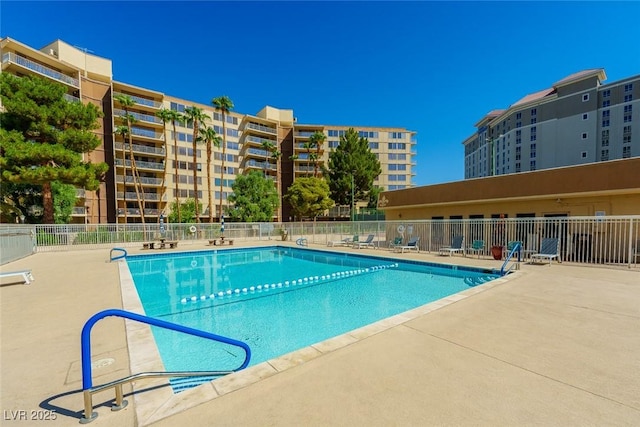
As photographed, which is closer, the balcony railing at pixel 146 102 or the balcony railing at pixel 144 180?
the balcony railing at pixel 144 180

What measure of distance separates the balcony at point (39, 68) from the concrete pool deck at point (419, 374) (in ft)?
126

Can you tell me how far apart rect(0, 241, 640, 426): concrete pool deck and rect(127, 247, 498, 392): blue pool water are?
176 cm

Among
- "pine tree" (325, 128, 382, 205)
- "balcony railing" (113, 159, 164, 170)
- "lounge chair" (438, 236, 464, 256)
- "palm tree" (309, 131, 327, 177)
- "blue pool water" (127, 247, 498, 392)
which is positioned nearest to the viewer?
"blue pool water" (127, 247, 498, 392)

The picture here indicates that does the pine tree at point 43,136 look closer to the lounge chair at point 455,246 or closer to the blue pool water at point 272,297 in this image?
the blue pool water at point 272,297

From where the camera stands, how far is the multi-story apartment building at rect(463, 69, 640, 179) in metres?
54.3

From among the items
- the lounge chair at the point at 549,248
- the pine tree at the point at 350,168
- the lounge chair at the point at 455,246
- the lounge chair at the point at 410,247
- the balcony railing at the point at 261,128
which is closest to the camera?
the lounge chair at the point at 549,248

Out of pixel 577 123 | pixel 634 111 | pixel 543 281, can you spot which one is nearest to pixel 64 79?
pixel 543 281

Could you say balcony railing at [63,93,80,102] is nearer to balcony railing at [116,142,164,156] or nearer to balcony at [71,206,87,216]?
balcony railing at [116,142,164,156]

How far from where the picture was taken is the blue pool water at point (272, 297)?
18.5 ft

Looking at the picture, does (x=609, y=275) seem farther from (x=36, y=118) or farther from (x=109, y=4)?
(x=36, y=118)

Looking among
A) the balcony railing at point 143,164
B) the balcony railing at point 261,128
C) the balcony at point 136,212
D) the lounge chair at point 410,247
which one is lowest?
the lounge chair at point 410,247

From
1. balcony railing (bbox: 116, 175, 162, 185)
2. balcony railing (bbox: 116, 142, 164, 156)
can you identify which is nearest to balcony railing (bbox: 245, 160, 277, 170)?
balcony railing (bbox: 116, 142, 164, 156)

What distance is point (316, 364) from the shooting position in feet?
11.1

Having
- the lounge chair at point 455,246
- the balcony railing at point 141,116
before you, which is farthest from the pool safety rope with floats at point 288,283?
the balcony railing at point 141,116
